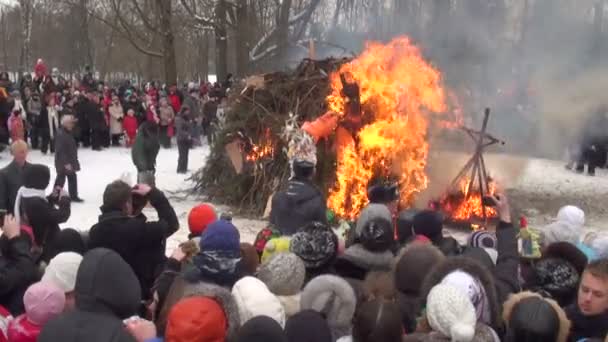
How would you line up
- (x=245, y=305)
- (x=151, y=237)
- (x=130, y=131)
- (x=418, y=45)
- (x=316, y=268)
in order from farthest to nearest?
(x=130, y=131) < (x=418, y=45) < (x=151, y=237) < (x=316, y=268) < (x=245, y=305)

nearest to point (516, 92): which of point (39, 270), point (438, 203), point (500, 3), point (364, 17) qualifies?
point (500, 3)

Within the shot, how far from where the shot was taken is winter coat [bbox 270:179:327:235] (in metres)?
6.54

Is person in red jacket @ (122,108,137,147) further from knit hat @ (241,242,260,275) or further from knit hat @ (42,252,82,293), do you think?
knit hat @ (42,252,82,293)

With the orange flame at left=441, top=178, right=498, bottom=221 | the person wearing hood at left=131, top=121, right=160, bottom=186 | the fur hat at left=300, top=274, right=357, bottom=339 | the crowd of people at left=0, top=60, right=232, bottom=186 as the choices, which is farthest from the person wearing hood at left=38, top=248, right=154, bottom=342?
the crowd of people at left=0, top=60, right=232, bottom=186

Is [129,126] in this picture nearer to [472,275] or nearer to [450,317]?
[472,275]

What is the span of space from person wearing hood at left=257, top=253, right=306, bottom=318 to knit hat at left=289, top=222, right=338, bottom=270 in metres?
0.37

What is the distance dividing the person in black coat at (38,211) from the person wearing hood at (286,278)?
192cm

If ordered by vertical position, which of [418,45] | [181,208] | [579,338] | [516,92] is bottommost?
[181,208]

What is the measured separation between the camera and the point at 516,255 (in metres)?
4.68

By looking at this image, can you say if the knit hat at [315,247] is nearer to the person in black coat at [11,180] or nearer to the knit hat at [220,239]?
the knit hat at [220,239]

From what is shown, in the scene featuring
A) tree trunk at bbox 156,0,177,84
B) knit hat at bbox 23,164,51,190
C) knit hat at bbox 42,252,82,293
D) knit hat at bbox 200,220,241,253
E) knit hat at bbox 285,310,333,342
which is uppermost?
tree trunk at bbox 156,0,177,84

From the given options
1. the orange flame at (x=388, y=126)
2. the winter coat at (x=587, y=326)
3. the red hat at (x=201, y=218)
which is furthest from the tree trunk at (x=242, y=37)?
the winter coat at (x=587, y=326)

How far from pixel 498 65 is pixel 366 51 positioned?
2.16 meters

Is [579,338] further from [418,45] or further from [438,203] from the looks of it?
[418,45]
